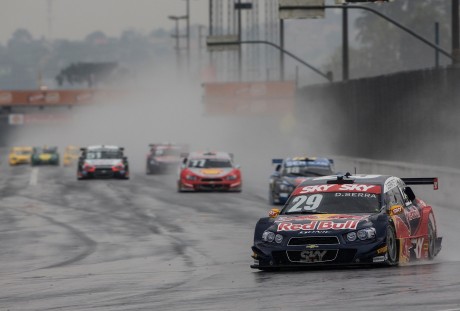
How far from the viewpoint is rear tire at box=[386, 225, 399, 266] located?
17672 mm

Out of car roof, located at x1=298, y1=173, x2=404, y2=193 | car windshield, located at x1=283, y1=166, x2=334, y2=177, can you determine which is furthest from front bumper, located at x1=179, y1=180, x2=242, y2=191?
car roof, located at x1=298, y1=173, x2=404, y2=193

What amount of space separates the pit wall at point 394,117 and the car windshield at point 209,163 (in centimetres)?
557

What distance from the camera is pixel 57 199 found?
141 ft

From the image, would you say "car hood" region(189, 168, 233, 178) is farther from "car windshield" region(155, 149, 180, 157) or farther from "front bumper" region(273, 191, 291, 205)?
"car windshield" region(155, 149, 180, 157)

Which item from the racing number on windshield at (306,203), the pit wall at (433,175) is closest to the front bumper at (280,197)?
the pit wall at (433,175)

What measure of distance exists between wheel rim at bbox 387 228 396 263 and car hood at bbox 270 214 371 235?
1.12 ft

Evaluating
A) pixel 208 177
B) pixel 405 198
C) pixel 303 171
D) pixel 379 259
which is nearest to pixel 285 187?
pixel 303 171

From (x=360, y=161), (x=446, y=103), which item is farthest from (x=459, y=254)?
(x=360, y=161)

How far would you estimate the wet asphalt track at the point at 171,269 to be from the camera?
1466cm

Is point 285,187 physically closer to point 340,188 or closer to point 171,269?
point 171,269

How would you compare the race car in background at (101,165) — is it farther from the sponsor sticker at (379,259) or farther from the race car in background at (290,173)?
the sponsor sticker at (379,259)

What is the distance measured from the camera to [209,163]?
4672 centimetres

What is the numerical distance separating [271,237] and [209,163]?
28880 millimetres

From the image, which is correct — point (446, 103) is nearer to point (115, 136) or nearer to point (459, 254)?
point (459, 254)
